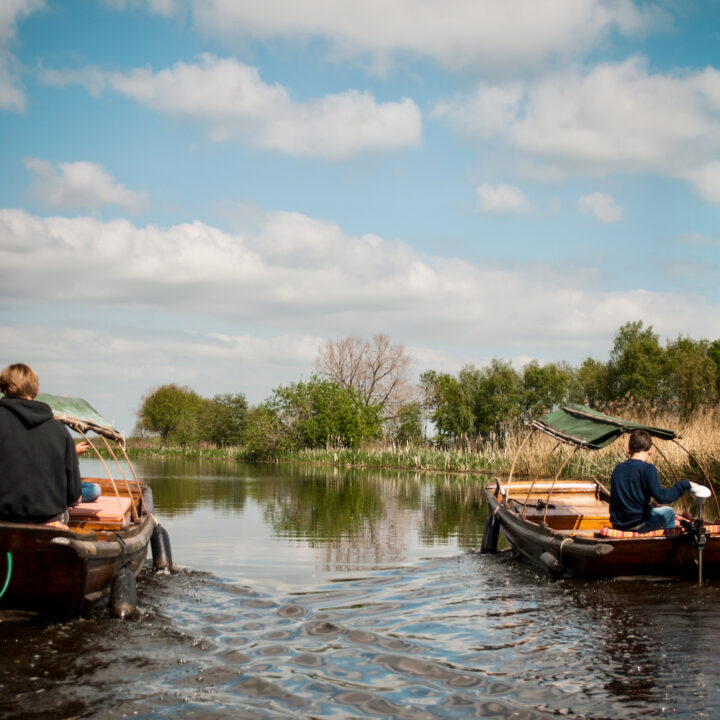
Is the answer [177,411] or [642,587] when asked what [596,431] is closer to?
[642,587]

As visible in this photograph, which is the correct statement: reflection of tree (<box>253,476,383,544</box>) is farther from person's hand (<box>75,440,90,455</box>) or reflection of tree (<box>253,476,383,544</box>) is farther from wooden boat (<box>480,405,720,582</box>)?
person's hand (<box>75,440,90,455</box>)

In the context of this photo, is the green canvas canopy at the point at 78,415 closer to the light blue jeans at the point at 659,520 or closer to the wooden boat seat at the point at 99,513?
the wooden boat seat at the point at 99,513

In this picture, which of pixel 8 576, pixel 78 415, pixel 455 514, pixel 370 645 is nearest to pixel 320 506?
pixel 455 514

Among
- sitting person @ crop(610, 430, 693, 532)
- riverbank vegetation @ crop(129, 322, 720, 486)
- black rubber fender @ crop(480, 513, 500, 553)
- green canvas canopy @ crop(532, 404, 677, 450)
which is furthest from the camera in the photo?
riverbank vegetation @ crop(129, 322, 720, 486)

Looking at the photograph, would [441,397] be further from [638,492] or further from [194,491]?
[638,492]

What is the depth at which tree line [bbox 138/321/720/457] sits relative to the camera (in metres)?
42.8

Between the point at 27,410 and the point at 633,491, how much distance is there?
6.15 meters

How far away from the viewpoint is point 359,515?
16391mm

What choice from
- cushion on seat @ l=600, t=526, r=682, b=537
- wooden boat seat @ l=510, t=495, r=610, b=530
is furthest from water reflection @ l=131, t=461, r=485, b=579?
cushion on seat @ l=600, t=526, r=682, b=537

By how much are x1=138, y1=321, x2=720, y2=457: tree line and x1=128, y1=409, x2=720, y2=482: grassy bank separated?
165 centimetres

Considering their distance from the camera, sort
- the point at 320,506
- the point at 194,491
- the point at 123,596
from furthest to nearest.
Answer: the point at 194,491, the point at 320,506, the point at 123,596

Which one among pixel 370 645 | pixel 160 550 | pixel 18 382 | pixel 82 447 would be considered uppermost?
pixel 18 382

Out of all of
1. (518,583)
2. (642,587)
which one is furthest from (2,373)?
(642,587)

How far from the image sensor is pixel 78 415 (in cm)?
867
